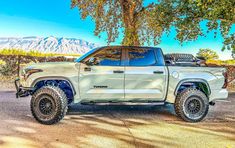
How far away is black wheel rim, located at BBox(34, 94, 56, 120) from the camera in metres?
8.03

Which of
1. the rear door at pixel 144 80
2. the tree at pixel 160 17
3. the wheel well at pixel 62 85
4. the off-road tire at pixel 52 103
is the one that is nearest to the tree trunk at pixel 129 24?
the tree at pixel 160 17

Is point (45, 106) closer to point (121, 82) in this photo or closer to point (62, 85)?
point (62, 85)

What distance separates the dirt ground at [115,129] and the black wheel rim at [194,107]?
254 mm

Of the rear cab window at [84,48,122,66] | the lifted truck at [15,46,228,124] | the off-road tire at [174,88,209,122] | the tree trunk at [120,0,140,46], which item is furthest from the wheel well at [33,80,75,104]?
the tree trunk at [120,0,140,46]

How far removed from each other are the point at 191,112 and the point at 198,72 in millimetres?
1036

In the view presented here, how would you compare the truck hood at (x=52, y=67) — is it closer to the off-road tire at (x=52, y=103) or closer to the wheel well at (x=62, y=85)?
the wheel well at (x=62, y=85)

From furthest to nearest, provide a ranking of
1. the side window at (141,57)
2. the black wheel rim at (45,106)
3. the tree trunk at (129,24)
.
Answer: the tree trunk at (129,24) < the side window at (141,57) < the black wheel rim at (45,106)

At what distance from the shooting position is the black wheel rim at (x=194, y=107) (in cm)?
879

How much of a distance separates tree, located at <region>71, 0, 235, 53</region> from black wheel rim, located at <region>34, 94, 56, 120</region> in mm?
7041

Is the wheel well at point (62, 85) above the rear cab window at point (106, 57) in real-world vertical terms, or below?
below

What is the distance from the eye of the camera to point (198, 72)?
891cm

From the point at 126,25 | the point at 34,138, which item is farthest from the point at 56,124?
the point at 126,25

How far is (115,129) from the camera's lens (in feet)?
25.2

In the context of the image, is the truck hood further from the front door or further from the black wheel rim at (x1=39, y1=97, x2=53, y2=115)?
the black wheel rim at (x1=39, y1=97, x2=53, y2=115)
